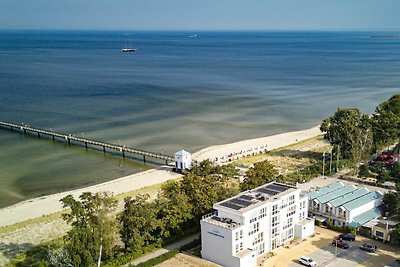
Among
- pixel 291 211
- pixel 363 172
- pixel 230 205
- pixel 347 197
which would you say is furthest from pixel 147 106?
pixel 230 205

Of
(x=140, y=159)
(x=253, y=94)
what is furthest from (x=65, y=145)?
(x=253, y=94)

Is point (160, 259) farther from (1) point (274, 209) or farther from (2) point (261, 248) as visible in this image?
(1) point (274, 209)

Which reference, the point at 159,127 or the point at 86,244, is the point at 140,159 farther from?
the point at 86,244

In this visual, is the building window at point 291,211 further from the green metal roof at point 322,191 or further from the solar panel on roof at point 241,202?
the green metal roof at point 322,191

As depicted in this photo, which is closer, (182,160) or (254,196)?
(254,196)

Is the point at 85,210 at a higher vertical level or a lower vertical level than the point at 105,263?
higher
